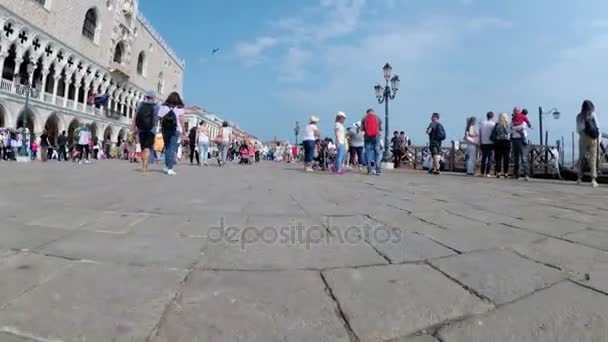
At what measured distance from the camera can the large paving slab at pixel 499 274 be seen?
144 centimetres

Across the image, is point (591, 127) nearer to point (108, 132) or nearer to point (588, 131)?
point (588, 131)

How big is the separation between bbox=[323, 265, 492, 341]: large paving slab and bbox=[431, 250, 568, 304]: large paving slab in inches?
3.6

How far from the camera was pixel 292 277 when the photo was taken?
152 cm

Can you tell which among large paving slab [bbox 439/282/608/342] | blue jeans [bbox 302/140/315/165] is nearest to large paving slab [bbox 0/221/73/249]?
large paving slab [bbox 439/282/608/342]

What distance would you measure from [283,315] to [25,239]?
1687 mm

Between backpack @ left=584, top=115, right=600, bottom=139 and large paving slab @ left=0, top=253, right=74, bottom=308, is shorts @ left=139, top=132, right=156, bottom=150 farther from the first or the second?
backpack @ left=584, top=115, right=600, bottom=139

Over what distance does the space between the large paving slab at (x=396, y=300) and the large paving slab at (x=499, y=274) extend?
9cm

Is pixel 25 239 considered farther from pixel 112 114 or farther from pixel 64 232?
pixel 112 114

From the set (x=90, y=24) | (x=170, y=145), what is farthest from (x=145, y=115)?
(x=90, y=24)

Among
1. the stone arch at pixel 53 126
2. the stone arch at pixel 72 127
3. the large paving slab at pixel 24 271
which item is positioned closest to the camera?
the large paving slab at pixel 24 271

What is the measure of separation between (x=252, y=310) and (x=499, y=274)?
121 centimetres

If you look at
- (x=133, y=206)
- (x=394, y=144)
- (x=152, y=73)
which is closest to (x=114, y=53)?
A: (x=152, y=73)

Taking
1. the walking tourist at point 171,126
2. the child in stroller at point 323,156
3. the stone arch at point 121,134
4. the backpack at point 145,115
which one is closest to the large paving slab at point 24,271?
the walking tourist at point 171,126

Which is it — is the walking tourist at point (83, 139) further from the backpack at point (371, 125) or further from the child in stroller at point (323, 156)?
the backpack at point (371, 125)
